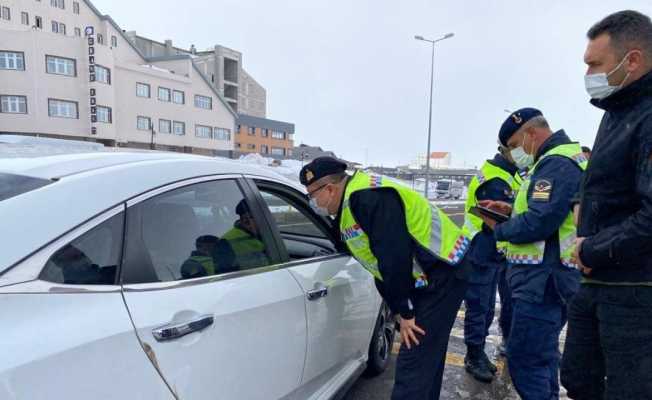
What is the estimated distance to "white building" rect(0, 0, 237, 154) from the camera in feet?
102

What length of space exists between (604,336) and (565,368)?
14.7 inches

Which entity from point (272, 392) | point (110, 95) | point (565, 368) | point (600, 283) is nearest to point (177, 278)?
point (272, 392)

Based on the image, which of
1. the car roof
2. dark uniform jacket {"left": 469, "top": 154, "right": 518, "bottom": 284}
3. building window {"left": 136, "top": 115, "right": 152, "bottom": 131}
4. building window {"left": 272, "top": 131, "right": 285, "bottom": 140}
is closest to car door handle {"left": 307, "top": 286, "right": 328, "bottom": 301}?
the car roof

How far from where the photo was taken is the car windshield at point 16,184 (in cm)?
130

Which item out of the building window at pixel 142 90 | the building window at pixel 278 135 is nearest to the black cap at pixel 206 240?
the building window at pixel 142 90

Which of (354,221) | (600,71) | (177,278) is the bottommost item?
(177,278)

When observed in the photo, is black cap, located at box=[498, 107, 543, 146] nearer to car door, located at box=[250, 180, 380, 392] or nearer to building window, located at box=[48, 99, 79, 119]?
car door, located at box=[250, 180, 380, 392]

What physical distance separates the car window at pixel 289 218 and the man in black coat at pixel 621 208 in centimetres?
147

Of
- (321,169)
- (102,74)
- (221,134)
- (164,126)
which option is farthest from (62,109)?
(321,169)

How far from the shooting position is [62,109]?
107 feet

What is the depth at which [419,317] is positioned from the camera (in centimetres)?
221

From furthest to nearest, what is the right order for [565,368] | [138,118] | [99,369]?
1. [138,118]
2. [565,368]
3. [99,369]

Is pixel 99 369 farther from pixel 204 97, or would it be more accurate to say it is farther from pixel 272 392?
pixel 204 97

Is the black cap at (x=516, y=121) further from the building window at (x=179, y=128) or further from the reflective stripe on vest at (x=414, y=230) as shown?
the building window at (x=179, y=128)
